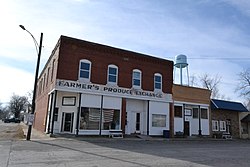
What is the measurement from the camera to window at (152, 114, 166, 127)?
2856cm

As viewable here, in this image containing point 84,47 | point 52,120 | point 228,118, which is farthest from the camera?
point 228,118

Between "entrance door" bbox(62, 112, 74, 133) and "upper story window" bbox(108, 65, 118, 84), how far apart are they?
5.23 m

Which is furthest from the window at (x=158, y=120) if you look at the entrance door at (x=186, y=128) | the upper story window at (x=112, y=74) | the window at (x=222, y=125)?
the window at (x=222, y=125)

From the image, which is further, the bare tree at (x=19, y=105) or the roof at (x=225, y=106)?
the bare tree at (x=19, y=105)

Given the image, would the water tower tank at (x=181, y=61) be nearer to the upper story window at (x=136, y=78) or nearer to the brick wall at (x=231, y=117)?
the brick wall at (x=231, y=117)

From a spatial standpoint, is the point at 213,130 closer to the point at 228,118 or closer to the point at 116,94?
the point at 228,118

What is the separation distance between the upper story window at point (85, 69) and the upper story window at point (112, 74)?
229 cm

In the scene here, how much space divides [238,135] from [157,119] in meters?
15.2

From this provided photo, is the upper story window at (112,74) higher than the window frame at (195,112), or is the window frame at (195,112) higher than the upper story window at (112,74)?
the upper story window at (112,74)

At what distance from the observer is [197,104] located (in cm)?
3275

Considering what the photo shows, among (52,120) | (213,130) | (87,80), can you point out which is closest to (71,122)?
(52,120)

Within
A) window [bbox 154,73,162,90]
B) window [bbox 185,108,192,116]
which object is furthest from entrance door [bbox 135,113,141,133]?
window [bbox 185,108,192,116]

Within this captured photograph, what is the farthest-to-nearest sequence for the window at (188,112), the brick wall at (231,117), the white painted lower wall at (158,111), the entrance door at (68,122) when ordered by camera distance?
the brick wall at (231,117), the window at (188,112), the white painted lower wall at (158,111), the entrance door at (68,122)

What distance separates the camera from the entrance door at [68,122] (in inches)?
958
